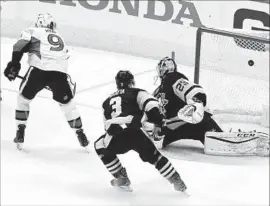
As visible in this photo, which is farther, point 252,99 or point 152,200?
point 252,99

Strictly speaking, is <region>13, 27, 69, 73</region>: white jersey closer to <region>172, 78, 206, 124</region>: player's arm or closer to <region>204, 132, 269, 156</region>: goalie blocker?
<region>172, 78, 206, 124</region>: player's arm

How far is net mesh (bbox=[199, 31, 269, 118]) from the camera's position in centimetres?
482

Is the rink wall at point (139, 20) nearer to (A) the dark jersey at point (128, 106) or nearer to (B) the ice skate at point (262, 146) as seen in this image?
A: (B) the ice skate at point (262, 146)

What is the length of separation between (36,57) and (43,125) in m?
0.75

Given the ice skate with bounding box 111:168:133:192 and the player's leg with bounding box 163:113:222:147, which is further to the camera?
the player's leg with bounding box 163:113:222:147

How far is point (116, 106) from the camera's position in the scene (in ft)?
11.8

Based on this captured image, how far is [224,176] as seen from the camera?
3.98 metres

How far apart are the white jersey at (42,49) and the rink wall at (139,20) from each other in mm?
2098

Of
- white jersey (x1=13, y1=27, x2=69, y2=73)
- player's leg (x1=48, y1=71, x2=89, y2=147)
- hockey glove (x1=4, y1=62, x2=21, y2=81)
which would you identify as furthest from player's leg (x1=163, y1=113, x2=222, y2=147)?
hockey glove (x1=4, y1=62, x2=21, y2=81)

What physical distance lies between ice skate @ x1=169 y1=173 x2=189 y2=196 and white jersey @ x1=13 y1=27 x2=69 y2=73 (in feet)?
3.14

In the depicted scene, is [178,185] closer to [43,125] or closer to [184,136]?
[184,136]

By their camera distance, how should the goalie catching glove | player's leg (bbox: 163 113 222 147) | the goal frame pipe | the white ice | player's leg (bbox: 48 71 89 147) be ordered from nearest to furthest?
1. the white ice
2. the goalie catching glove
3. player's leg (bbox: 48 71 89 147)
4. player's leg (bbox: 163 113 222 147)
5. the goal frame pipe

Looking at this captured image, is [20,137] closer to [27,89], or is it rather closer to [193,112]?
[27,89]

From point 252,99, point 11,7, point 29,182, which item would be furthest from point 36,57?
point 11,7
